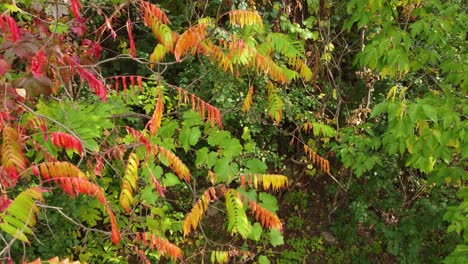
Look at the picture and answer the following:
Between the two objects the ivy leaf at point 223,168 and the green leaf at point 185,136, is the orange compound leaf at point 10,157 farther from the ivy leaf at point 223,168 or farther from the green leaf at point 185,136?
the ivy leaf at point 223,168

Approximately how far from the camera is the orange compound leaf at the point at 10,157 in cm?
229

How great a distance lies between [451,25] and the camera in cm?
394

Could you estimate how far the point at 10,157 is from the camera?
7.58ft

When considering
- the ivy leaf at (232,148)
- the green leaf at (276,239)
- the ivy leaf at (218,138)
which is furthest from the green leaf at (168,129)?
the green leaf at (276,239)

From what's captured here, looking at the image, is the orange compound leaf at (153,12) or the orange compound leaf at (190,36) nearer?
the orange compound leaf at (153,12)

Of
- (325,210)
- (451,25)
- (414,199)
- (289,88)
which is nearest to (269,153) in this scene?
(289,88)

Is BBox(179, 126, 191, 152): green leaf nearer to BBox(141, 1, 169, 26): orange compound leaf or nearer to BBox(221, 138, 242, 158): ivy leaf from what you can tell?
BBox(221, 138, 242, 158): ivy leaf

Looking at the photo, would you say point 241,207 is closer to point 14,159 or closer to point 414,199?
point 14,159

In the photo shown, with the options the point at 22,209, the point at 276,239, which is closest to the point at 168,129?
the point at 276,239

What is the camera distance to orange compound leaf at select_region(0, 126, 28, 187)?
2.29 m

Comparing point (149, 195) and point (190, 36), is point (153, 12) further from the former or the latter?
point (149, 195)

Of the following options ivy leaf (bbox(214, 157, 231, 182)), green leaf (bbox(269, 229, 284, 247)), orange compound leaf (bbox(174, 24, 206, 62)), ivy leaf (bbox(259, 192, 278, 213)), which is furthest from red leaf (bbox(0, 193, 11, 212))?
green leaf (bbox(269, 229, 284, 247))

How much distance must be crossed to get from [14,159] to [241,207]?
1743 mm

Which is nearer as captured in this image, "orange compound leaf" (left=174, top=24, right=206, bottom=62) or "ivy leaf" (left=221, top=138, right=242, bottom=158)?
"orange compound leaf" (left=174, top=24, right=206, bottom=62)
